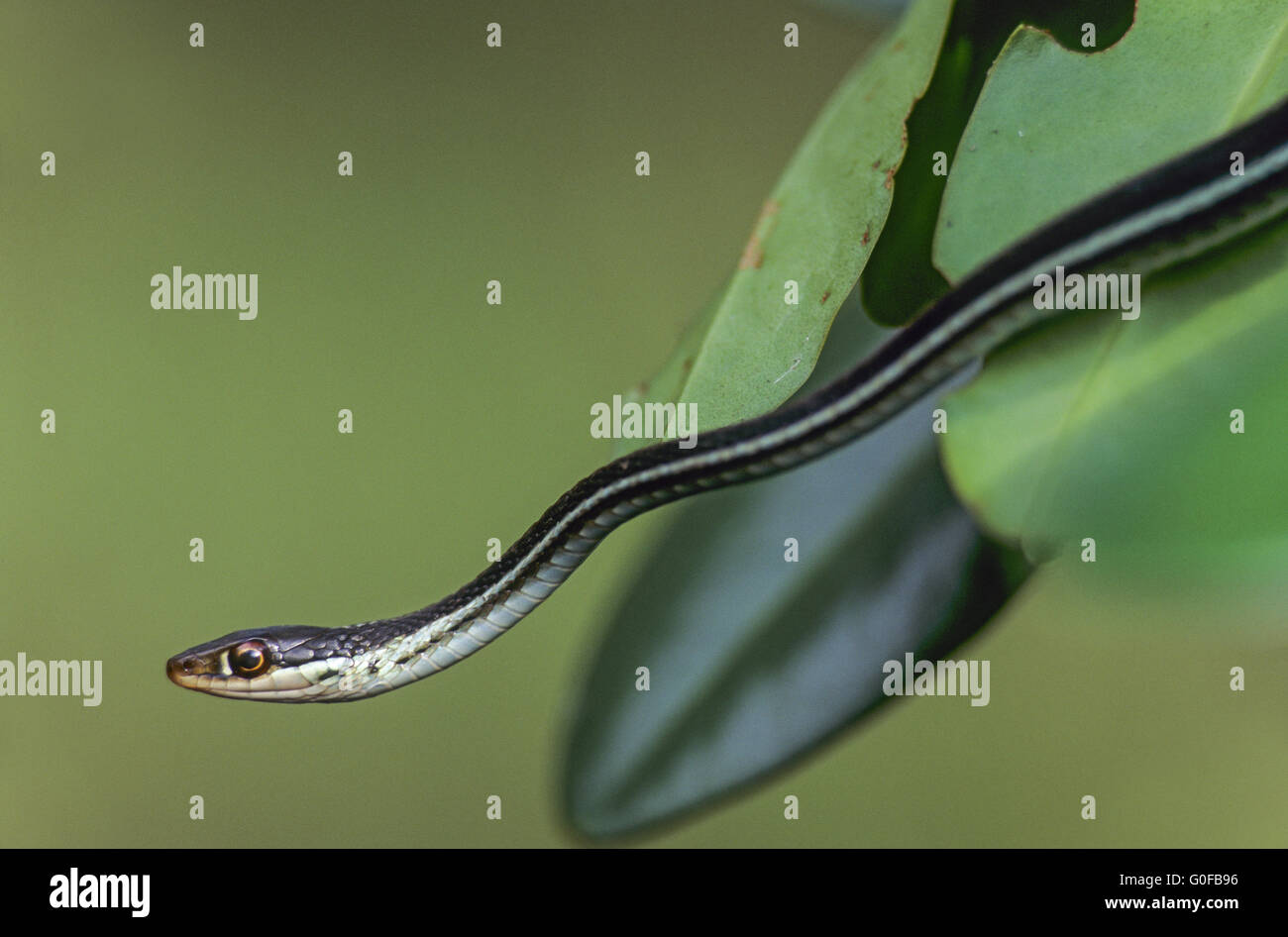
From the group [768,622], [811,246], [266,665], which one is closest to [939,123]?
[811,246]

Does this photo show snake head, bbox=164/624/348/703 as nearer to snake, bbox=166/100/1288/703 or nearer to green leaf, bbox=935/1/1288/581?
snake, bbox=166/100/1288/703

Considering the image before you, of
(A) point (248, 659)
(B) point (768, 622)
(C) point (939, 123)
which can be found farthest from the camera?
(A) point (248, 659)

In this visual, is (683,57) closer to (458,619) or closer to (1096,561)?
(458,619)

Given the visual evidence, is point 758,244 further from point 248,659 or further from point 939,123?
point 248,659

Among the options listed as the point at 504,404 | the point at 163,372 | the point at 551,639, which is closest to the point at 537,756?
the point at 551,639

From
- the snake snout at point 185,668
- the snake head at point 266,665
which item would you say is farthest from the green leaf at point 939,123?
the snake snout at point 185,668

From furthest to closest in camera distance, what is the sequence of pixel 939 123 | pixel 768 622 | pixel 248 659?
1. pixel 248 659
2. pixel 768 622
3. pixel 939 123
